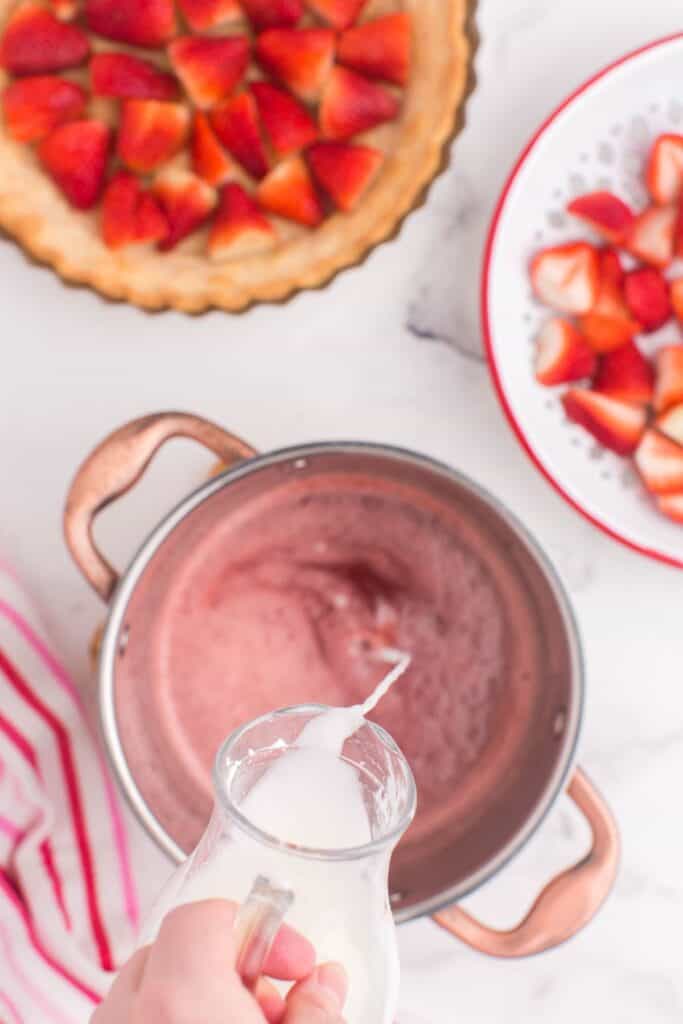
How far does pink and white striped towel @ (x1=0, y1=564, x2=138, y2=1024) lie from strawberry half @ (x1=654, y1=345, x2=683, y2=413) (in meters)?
0.46

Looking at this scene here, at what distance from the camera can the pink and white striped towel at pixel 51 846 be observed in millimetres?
797

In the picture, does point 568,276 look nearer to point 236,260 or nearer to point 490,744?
point 236,260

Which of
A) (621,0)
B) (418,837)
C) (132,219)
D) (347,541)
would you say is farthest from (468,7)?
(418,837)

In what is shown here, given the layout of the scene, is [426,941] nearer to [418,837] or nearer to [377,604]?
[418,837]

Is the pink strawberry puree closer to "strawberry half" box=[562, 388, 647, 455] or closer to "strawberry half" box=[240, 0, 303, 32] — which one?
"strawberry half" box=[562, 388, 647, 455]

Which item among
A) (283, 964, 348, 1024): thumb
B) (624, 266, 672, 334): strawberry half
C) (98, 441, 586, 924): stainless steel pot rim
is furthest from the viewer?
(624, 266, 672, 334): strawberry half

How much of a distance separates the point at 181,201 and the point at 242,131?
60 mm

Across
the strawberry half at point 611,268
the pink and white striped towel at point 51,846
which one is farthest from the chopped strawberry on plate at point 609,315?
the pink and white striped towel at point 51,846

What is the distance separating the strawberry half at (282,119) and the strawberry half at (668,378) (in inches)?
11.0

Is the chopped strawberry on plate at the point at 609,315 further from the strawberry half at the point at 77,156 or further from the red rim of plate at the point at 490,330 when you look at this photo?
the strawberry half at the point at 77,156

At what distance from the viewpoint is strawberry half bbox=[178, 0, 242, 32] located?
2.39 feet

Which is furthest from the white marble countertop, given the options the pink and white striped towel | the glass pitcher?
the glass pitcher

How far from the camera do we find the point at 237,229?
0.74 metres

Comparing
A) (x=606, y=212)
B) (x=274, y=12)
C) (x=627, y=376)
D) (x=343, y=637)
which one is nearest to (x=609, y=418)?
(x=627, y=376)
